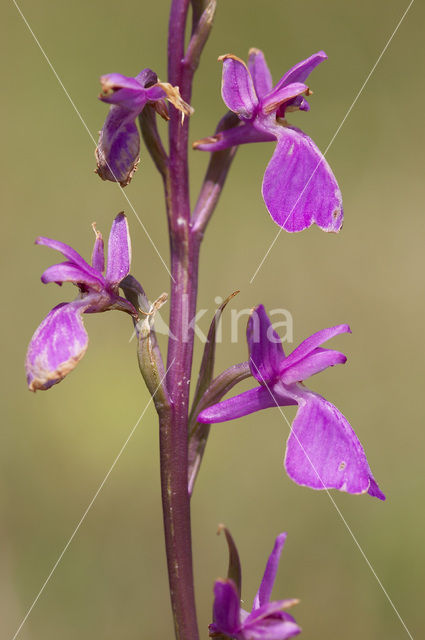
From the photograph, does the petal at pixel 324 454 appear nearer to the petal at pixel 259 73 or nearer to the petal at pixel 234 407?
the petal at pixel 234 407

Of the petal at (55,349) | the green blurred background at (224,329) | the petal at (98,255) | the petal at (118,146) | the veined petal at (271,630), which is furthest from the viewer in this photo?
the green blurred background at (224,329)

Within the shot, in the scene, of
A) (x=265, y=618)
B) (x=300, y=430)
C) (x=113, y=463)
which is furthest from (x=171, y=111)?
(x=113, y=463)

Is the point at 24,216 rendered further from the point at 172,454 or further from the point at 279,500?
the point at 172,454

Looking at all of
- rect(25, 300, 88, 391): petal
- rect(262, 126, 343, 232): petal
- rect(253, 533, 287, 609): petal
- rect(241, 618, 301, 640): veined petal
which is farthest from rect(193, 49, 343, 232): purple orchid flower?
rect(241, 618, 301, 640): veined petal

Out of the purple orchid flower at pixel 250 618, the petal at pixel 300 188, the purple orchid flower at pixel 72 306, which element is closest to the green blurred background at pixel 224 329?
the purple orchid flower at pixel 250 618

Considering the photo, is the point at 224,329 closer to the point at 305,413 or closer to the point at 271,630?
the point at 305,413

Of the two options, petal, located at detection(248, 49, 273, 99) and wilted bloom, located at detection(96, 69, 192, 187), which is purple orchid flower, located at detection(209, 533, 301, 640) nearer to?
wilted bloom, located at detection(96, 69, 192, 187)
